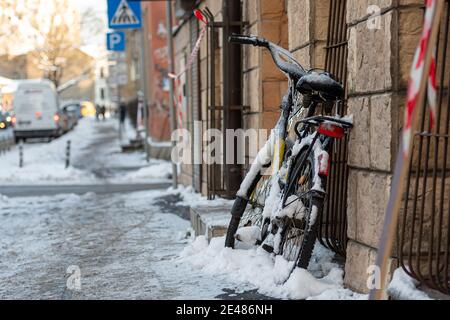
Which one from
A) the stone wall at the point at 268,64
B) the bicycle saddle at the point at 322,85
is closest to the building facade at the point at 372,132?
the bicycle saddle at the point at 322,85

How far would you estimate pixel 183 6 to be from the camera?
12266mm

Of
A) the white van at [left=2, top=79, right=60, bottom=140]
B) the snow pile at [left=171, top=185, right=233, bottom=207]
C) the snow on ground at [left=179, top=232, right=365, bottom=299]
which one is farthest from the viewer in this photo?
the white van at [left=2, top=79, right=60, bottom=140]

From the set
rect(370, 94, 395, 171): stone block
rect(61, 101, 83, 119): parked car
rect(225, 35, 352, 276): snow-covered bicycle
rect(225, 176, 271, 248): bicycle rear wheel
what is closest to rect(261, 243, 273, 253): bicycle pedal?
rect(225, 35, 352, 276): snow-covered bicycle

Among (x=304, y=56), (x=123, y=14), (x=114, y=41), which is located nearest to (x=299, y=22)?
(x=304, y=56)

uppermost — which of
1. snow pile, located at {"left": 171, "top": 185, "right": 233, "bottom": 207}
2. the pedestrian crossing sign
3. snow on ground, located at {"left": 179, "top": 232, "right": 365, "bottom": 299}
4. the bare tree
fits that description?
the bare tree

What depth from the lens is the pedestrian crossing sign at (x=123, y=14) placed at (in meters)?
14.9

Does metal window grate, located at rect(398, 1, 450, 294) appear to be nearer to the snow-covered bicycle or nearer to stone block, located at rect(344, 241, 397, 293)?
stone block, located at rect(344, 241, 397, 293)

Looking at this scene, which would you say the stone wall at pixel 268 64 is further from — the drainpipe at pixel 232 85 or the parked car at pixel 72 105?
the parked car at pixel 72 105

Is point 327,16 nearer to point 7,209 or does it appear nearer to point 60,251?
point 60,251

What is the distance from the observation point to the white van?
3341cm

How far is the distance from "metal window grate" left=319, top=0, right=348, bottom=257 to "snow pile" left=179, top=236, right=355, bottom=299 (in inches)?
6.3

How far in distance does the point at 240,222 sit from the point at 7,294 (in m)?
1.96

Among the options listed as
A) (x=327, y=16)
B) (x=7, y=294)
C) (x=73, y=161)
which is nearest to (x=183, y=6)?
(x=327, y=16)

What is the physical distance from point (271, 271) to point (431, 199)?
1405 millimetres
